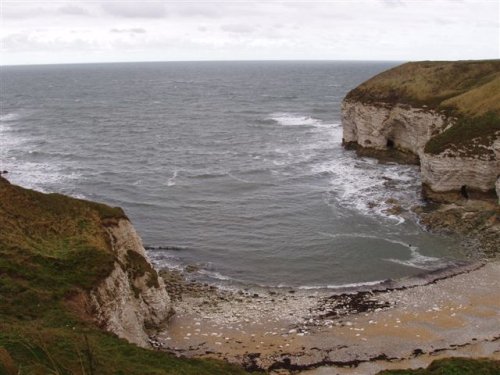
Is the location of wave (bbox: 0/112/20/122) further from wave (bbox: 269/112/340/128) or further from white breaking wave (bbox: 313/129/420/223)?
white breaking wave (bbox: 313/129/420/223)

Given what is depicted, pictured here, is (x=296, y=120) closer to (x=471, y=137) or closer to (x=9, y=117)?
(x=471, y=137)

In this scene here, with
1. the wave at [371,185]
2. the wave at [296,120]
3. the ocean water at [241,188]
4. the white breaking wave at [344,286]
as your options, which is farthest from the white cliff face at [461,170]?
the wave at [296,120]

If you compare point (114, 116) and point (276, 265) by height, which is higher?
point (114, 116)

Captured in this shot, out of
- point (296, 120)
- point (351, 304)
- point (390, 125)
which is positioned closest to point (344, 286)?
point (351, 304)

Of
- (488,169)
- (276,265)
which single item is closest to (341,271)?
(276,265)

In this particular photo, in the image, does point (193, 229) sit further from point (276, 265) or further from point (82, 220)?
point (82, 220)

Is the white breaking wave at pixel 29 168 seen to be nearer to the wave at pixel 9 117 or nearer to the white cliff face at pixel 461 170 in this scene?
the wave at pixel 9 117
